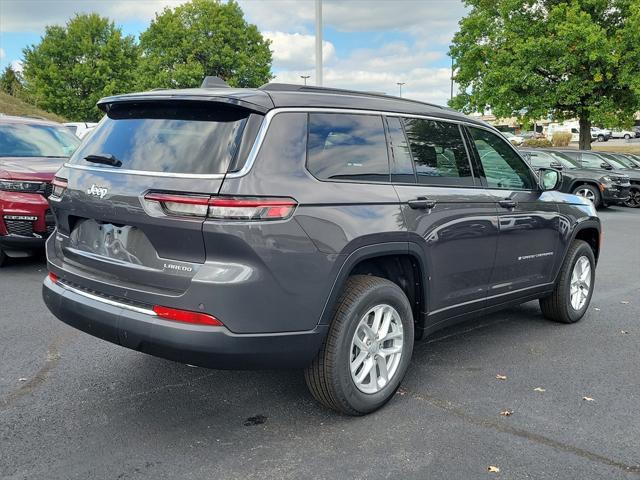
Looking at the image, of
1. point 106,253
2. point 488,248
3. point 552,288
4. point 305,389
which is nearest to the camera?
point 106,253

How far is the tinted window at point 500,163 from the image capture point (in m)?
4.52

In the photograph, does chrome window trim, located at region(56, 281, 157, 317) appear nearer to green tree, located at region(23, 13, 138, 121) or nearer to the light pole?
the light pole

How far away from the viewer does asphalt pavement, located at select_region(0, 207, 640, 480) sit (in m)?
2.97

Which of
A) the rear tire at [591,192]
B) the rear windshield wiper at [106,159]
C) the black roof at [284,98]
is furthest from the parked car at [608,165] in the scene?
the rear windshield wiper at [106,159]

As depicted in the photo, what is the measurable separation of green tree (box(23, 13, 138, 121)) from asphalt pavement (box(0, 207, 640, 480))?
42196 mm

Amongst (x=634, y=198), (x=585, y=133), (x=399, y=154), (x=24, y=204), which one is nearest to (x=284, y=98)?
(x=399, y=154)

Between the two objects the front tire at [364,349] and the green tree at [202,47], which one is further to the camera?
the green tree at [202,47]

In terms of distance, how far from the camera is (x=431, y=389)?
3.96 metres

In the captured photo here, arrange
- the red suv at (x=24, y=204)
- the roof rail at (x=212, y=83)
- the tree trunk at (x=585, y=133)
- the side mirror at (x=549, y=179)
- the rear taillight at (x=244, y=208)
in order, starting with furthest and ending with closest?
the tree trunk at (x=585, y=133)
the red suv at (x=24, y=204)
the side mirror at (x=549, y=179)
the roof rail at (x=212, y=83)
the rear taillight at (x=244, y=208)

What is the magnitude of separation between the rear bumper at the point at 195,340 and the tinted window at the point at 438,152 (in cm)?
137

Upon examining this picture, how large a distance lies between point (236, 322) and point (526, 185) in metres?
3.02

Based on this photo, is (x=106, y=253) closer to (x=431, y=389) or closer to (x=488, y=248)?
(x=431, y=389)

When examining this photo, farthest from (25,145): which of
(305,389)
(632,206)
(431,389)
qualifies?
(632,206)

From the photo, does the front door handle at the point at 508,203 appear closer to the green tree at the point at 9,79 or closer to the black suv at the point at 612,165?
the black suv at the point at 612,165
